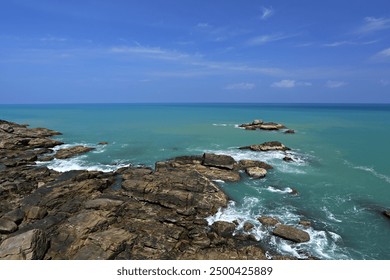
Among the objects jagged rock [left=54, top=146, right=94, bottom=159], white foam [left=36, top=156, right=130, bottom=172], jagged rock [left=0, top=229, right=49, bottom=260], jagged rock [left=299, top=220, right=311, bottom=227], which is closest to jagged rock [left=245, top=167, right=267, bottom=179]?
jagged rock [left=299, top=220, right=311, bottom=227]

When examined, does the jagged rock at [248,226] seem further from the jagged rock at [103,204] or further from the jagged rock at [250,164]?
the jagged rock at [250,164]

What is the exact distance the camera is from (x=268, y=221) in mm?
19125

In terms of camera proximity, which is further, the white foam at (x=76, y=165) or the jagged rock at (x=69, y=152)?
the jagged rock at (x=69, y=152)

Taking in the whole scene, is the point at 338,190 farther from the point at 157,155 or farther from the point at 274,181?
the point at 157,155

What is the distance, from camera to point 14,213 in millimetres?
17875

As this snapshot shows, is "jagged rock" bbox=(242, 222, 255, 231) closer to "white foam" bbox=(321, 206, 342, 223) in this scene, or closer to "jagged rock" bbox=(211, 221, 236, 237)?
"jagged rock" bbox=(211, 221, 236, 237)

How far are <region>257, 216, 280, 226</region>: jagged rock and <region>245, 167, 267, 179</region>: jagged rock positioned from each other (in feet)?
30.9

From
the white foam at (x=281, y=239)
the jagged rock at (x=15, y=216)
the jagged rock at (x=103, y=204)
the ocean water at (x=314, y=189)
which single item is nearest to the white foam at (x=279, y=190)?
the ocean water at (x=314, y=189)

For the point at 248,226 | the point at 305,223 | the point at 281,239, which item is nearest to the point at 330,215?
the point at 305,223

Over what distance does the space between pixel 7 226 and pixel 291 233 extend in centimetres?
1928

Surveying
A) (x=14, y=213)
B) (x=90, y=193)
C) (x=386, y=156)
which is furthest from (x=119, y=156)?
(x=386, y=156)

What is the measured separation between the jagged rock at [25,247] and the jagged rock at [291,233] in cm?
Result: 1484

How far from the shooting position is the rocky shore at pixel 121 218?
47.9 feet

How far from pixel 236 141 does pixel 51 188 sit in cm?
3682
